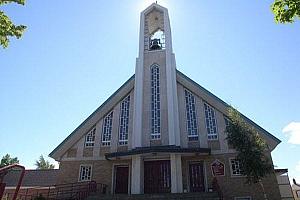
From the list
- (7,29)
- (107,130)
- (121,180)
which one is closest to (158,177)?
(121,180)

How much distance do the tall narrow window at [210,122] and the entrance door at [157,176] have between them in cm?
334

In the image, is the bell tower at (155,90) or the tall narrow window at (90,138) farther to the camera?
the tall narrow window at (90,138)

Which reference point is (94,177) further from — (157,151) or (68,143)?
(157,151)

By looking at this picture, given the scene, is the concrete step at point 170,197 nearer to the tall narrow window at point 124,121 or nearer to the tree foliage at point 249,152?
the tree foliage at point 249,152

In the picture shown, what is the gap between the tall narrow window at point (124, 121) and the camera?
1866 cm

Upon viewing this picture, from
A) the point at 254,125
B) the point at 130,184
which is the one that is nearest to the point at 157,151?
the point at 130,184

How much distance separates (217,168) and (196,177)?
1.43 meters

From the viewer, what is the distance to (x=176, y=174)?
16.3 metres

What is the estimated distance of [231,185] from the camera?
16.1 m

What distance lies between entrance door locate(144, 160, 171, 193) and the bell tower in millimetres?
1422

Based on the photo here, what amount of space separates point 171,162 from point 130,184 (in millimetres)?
3245

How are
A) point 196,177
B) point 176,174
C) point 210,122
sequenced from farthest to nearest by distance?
1. point 210,122
2. point 196,177
3. point 176,174

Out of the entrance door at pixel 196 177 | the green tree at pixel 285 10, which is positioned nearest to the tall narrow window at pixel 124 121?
the entrance door at pixel 196 177

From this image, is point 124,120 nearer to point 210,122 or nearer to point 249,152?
point 210,122
